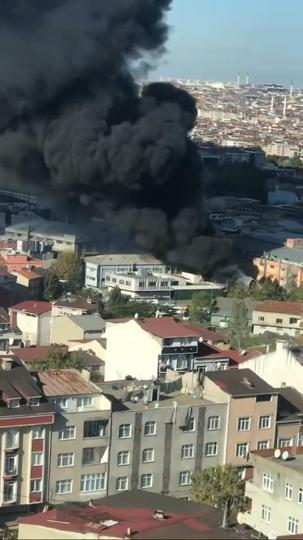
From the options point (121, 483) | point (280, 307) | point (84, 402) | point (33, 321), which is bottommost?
point (121, 483)

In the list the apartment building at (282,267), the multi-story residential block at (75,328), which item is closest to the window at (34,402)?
A: the multi-story residential block at (75,328)

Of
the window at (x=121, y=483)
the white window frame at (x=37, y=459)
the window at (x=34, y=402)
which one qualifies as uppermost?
the window at (x=34, y=402)

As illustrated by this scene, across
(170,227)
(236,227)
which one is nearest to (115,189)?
(170,227)

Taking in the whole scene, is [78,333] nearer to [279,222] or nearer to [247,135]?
[279,222]

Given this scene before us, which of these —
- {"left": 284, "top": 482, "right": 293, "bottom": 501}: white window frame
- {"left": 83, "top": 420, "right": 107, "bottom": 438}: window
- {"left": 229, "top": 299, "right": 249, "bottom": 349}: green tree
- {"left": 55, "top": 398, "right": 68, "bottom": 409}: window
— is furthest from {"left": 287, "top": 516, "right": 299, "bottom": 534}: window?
{"left": 229, "top": 299, "right": 249, "bottom": 349}: green tree

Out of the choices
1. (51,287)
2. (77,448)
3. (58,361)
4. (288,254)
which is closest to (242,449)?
(77,448)

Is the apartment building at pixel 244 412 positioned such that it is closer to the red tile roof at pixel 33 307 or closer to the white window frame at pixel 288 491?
the white window frame at pixel 288 491

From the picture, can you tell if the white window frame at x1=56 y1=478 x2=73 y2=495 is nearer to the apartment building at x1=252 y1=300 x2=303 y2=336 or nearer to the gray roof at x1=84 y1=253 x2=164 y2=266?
the apartment building at x1=252 y1=300 x2=303 y2=336

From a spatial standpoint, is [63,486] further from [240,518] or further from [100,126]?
[100,126]
